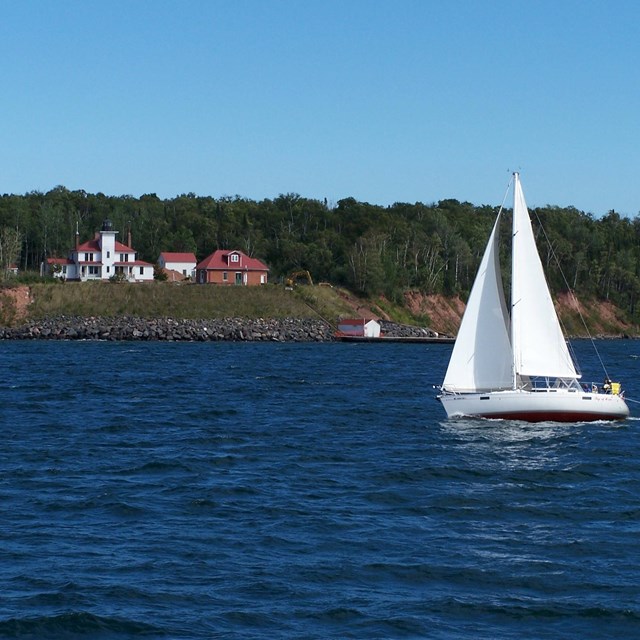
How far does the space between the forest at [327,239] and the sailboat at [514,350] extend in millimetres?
105734

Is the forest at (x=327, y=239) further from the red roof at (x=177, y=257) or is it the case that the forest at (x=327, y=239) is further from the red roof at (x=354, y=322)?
the red roof at (x=354, y=322)

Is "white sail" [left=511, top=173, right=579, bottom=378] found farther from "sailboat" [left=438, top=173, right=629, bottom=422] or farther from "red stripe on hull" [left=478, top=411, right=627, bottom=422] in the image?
"red stripe on hull" [left=478, top=411, right=627, bottom=422]

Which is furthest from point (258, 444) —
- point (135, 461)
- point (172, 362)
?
point (172, 362)

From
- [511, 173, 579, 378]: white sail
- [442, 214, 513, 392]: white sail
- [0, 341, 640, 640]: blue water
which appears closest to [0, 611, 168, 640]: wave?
[0, 341, 640, 640]: blue water

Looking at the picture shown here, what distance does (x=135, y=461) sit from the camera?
37.1 m

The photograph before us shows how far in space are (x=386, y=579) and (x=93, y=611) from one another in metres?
6.08

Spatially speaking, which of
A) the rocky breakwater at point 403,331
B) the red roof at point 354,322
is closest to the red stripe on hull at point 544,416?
the red roof at point 354,322

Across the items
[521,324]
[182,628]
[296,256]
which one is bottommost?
[182,628]

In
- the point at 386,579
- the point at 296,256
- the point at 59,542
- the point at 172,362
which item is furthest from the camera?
the point at 296,256

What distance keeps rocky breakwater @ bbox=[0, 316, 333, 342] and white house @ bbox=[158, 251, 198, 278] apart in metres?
24.2

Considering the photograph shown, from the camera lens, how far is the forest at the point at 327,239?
162 m

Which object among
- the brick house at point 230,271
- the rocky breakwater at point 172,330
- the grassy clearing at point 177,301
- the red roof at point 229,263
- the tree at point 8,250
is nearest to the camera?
the rocky breakwater at point 172,330

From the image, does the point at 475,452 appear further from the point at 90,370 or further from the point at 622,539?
→ the point at 90,370

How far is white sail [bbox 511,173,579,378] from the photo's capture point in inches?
1841
